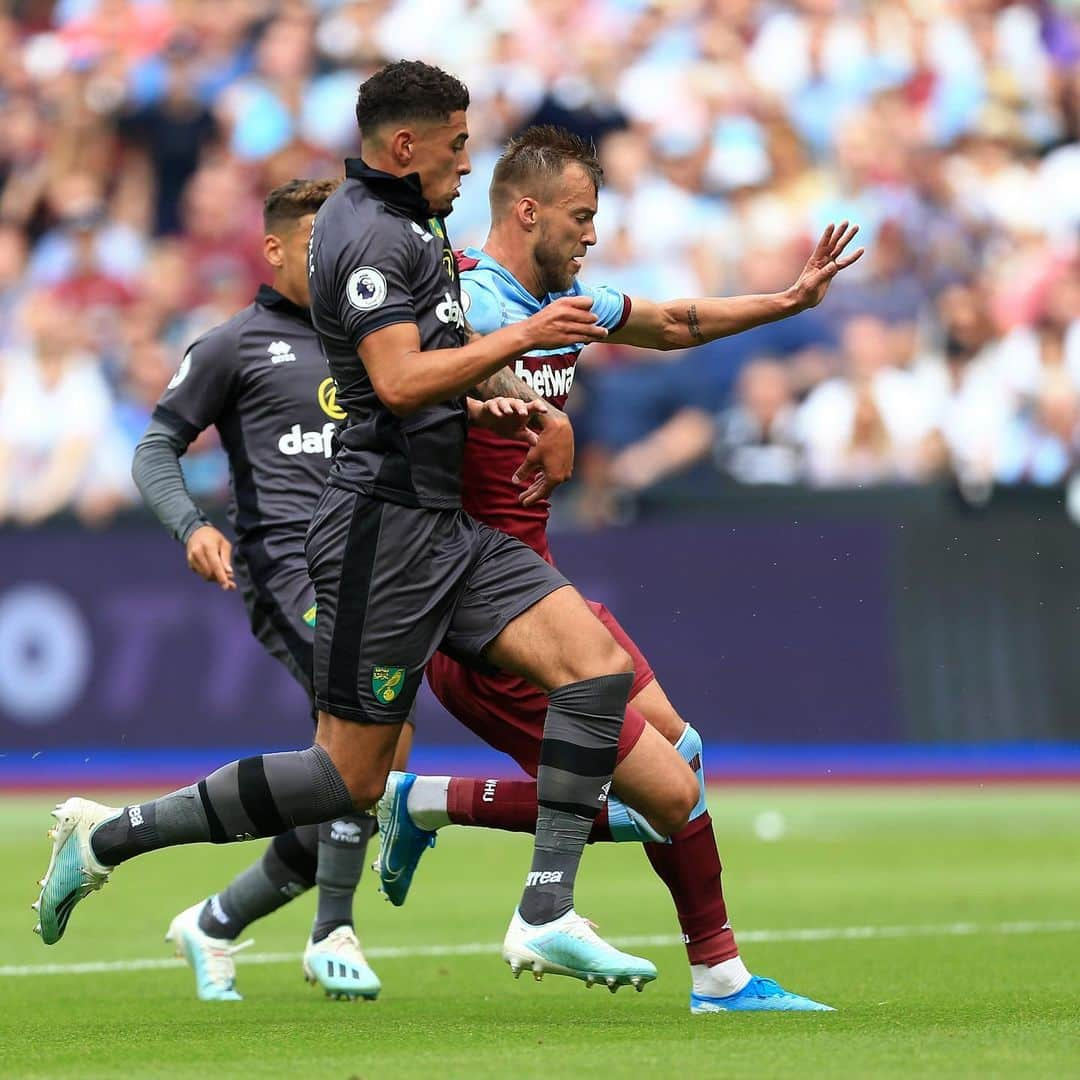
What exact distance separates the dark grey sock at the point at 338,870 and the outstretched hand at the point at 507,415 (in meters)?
1.78

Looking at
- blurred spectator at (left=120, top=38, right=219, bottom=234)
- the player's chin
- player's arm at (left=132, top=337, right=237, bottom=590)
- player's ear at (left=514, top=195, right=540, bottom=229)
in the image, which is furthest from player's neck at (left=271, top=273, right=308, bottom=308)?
blurred spectator at (left=120, top=38, right=219, bottom=234)

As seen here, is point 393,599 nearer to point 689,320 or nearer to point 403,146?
point 403,146

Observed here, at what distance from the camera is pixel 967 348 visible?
15.7 metres

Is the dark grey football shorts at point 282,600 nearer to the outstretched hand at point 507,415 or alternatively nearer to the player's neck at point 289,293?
the player's neck at point 289,293

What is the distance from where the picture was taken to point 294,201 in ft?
24.6

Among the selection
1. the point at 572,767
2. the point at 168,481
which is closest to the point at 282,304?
the point at 168,481

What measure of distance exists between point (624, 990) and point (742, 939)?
1.14m

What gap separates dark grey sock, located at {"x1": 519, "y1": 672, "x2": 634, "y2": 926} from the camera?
588 centimetres

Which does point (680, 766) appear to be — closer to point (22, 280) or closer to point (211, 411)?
point (211, 411)

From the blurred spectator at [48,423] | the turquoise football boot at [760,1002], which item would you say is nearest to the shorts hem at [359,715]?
the turquoise football boot at [760,1002]

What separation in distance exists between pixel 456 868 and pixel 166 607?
12.7ft

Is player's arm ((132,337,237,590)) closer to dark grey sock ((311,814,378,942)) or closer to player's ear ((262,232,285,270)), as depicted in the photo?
player's ear ((262,232,285,270))

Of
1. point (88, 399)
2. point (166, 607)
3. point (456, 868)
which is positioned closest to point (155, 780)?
point (166, 607)

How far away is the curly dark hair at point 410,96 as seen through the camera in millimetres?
5992
